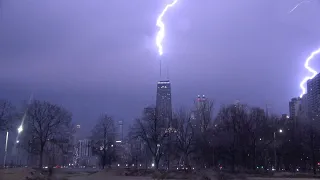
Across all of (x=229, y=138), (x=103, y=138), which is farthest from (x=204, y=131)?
(x=103, y=138)

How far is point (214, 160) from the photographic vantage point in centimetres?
7031

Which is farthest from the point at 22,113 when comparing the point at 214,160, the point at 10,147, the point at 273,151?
the point at 273,151

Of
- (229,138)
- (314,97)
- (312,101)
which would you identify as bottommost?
(229,138)

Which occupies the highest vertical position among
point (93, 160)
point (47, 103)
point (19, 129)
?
point (47, 103)

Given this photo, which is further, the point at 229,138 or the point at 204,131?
the point at 204,131

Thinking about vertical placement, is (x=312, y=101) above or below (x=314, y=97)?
below

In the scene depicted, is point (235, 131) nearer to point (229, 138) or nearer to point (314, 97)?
point (229, 138)

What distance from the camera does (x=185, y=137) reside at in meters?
74.8

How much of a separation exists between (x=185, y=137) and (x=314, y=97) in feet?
95.0

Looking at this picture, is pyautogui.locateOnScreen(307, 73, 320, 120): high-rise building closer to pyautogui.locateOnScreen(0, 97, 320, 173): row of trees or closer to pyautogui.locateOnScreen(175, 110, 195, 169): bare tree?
pyautogui.locateOnScreen(0, 97, 320, 173): row of trees

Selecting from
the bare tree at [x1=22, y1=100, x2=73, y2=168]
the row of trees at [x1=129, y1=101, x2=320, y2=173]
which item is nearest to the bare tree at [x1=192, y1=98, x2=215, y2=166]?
the row of trees at [x1=129, y1=101, x2=320, y2=173]

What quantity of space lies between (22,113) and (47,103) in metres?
4.58

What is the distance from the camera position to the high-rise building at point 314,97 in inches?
2913

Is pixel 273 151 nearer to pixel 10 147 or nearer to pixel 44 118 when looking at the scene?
pixel 44 118
